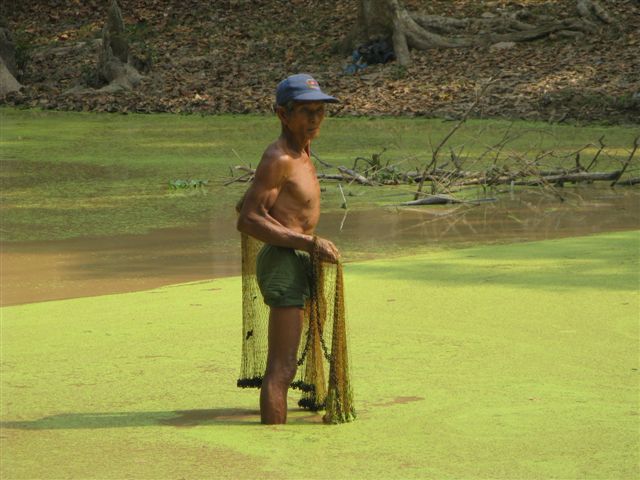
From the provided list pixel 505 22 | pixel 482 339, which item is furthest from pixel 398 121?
pixel 482 339

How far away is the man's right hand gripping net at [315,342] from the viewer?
3.74m

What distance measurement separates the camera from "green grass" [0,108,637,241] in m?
8.70

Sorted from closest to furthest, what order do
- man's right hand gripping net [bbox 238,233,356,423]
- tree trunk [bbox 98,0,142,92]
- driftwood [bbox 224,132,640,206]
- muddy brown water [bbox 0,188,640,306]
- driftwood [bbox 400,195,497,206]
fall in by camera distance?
man's right hand gripping net [bbox 238,233,356,423] < muddy brown water [bbox 0,188,640,306] < driftwood [bbox 400,195,497,206] < driftwood [bbox 224,132,640,206] < tree trunk [bbox 98,0,142,92]

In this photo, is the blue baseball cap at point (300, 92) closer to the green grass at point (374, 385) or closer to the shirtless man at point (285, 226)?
the shirtless man at point (285, 226)

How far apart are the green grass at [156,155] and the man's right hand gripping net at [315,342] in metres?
4.02

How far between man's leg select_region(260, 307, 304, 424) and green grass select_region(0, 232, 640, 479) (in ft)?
0.23

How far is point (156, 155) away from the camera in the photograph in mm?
12180

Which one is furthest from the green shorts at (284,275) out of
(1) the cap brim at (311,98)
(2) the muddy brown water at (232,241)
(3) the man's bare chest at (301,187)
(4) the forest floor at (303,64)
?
(4) the forest floor at (303,64)

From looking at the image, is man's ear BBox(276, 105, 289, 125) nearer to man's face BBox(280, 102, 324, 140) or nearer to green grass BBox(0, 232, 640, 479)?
man's face BBox(280, 102, 324, 140)

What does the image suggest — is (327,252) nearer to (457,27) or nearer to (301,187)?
(301,187)

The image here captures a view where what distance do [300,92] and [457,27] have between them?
15086 mm

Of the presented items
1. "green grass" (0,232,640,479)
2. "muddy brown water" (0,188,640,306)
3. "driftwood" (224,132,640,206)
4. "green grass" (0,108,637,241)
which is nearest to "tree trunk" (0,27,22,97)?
"green grass" (0,108,637,241)

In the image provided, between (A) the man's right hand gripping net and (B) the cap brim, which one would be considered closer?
(B) the cap brim

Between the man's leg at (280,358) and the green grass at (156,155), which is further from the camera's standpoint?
the green grass at (156,155)
